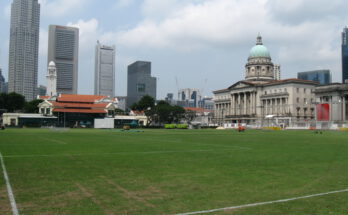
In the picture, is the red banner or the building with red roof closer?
the red banner

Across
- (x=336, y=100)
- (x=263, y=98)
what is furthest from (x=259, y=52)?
(x=336, y=100)

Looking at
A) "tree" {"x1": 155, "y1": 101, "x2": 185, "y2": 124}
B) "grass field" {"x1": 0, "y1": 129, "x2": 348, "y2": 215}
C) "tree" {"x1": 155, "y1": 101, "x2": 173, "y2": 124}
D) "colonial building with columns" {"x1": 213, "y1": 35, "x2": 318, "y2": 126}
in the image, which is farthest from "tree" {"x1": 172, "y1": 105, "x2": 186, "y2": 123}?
"grass field" {"x1": 0, "y1": 129, "x2": 348, "y2": 215}

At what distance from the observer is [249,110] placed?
158 meters

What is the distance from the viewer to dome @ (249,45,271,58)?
540ft

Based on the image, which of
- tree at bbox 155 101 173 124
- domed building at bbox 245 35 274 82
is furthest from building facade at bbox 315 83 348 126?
tree at bbox 155 101 173 124

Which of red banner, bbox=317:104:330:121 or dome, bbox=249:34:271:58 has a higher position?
dome, bbox=249:34:271:58

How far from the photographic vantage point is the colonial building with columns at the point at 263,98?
136 metres

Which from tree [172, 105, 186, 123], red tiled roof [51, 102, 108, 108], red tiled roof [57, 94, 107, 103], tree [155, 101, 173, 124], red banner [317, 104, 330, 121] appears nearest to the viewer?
red banner [317, 104, 330, 121]

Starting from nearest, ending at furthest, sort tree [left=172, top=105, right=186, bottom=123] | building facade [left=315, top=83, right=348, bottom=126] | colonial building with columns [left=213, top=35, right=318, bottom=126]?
building facade [left=315, top=83, right=348, bottom=126] < tree [left=172, top=105, right=186, bottom=123] < colonial building with columns [left=213, top=35, right=318, bottom=126]

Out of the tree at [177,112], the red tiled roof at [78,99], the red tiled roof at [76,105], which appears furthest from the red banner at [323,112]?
the red tiled roof at [78,99]

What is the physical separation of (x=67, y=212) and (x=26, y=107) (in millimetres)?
158004

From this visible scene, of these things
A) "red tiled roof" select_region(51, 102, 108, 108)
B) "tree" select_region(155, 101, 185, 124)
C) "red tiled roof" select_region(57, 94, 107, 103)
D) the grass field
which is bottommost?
the grass field

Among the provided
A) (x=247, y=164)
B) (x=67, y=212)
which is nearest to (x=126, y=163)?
(x=247, y=164)

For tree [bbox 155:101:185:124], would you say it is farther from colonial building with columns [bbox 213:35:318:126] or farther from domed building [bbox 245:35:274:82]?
domed building [bbox 245:35:274:82]
